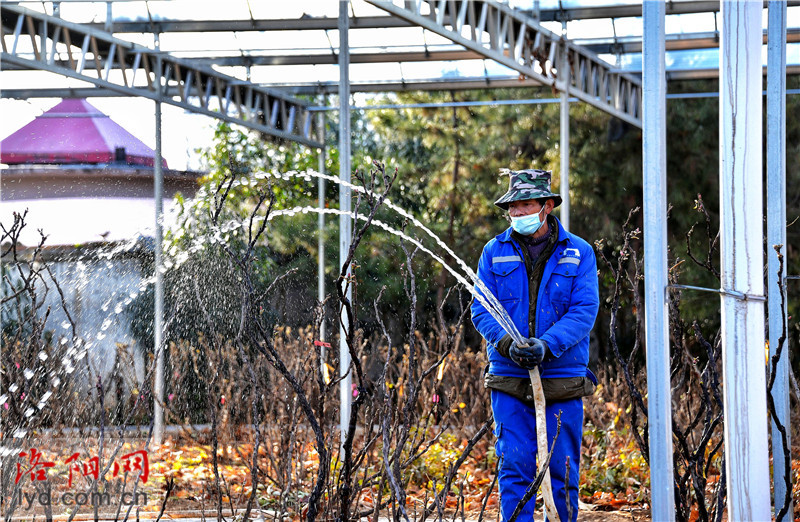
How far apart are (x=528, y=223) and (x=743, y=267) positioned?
128 centimetres

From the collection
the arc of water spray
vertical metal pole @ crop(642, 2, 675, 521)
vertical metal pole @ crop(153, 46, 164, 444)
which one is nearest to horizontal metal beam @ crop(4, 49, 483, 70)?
vertical metal pole @ crop(153, 46, 164, 444)

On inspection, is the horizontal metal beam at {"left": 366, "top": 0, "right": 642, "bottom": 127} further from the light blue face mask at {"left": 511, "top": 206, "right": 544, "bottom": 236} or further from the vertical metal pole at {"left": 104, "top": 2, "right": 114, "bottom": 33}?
the vertical metal pole at {"left": 104, "top": 2, "right": 114, "bottom": 33}

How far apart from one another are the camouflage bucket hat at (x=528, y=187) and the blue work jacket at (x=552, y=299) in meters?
0.17

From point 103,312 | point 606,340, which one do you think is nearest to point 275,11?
point 103,312

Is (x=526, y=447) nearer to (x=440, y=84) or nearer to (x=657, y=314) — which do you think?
(x=657, y=314)

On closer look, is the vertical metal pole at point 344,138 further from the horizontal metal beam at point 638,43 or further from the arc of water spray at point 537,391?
the horizontal metal beam at point 638,43

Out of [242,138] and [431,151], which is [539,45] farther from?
[431,151]

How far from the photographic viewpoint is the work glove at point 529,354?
3482 millimetres

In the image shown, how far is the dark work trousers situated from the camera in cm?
365

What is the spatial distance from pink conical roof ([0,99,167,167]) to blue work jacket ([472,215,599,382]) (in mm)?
5584

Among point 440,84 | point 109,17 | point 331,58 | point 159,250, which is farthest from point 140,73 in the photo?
point 440,84

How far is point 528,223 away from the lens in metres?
3.76

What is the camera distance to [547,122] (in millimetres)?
12305

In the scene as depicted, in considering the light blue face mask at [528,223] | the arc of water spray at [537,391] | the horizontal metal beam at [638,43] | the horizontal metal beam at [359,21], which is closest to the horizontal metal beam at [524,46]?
the horizontal metal beam at [638,43]
